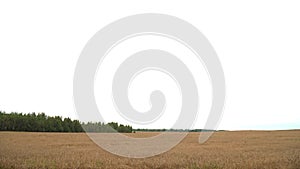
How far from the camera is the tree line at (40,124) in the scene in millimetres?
69750

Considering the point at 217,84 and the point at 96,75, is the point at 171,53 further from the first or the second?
the point at 96,75

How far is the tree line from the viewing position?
69.8m

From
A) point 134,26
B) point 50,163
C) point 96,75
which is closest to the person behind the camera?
point 50,163

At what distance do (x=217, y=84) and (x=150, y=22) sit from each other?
6.36 metres

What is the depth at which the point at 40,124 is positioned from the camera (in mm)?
73250

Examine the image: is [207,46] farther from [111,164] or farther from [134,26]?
[111,164]

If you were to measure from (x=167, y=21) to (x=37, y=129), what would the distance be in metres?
53.1

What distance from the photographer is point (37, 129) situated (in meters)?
72.8

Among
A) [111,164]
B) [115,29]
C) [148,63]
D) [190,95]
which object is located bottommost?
[111,164]

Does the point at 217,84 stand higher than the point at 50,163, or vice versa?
the point at 217,84

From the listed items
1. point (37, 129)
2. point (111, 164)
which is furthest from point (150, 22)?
point (37, 129)

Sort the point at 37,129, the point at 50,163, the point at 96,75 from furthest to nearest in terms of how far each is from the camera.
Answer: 1. the point at 37,129
2. the point at 96,75
3. the point at 50,163

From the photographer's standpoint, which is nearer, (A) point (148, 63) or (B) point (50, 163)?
(B) point (50, 163)

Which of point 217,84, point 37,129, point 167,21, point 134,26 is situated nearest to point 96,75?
point 134,26
